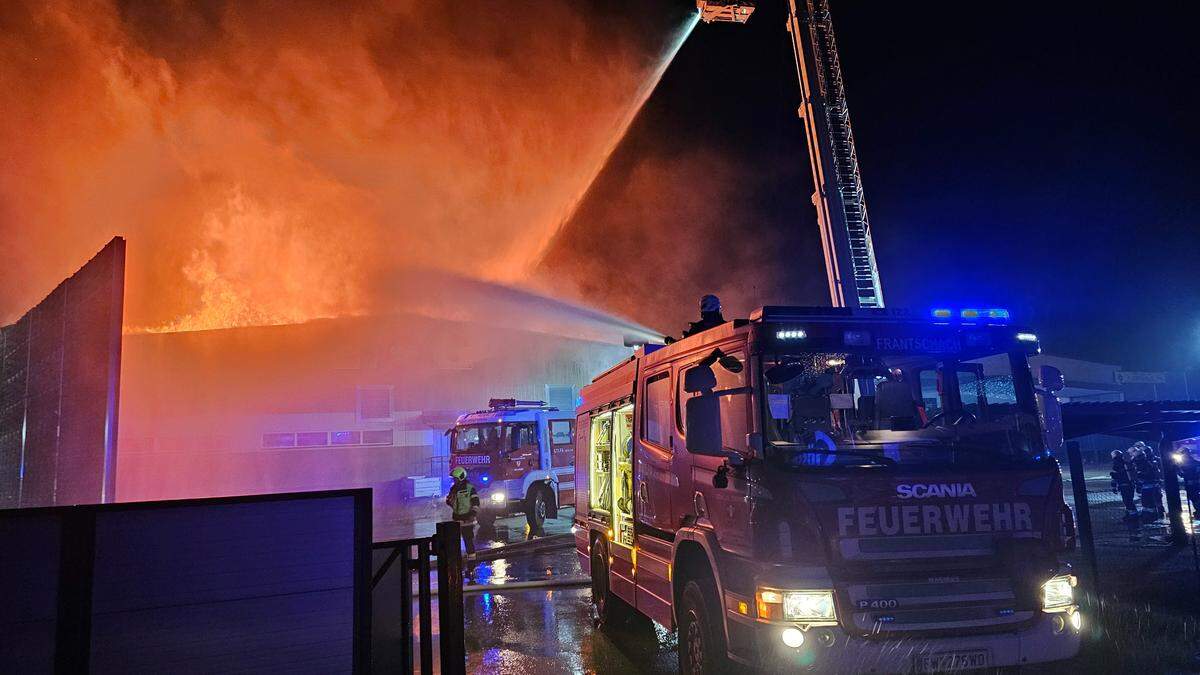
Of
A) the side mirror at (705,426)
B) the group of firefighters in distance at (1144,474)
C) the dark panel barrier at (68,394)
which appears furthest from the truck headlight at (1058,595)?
the group of firefighters in distance at (1144,474)

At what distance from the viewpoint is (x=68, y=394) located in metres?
10.8

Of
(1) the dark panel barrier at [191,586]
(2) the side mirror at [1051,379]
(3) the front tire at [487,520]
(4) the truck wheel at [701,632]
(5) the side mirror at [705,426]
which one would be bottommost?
(3) the front tire at [487,520]

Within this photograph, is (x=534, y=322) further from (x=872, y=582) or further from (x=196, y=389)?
(x=872, y=582)

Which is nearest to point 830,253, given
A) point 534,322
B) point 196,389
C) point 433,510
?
point 433,510

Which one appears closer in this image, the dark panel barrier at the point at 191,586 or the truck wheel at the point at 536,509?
the dark panel barrier at the point at 191,586

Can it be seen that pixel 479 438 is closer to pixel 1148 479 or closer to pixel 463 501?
pixel 463 501

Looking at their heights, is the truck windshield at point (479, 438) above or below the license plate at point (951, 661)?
above

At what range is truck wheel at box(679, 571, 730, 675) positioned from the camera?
14.1ft

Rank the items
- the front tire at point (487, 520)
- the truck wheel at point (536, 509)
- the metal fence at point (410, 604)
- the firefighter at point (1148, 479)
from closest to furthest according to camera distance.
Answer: the metal fence at point (410, 604) < the firefighter at point (1148, 479) < the truck wheel at point (536, 509) < the front tire at point (487, 520)

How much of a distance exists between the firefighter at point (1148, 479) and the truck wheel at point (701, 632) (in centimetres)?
1409

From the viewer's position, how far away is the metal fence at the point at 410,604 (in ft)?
12.4

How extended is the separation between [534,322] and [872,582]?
3480cm

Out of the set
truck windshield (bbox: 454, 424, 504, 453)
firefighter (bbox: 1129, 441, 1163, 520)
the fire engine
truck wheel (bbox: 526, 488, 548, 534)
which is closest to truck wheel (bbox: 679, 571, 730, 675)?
truck wheel (bbox: 526, 488, 548, 534)

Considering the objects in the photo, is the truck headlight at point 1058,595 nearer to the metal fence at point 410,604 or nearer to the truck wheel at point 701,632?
the truck wheel at point 701,632
